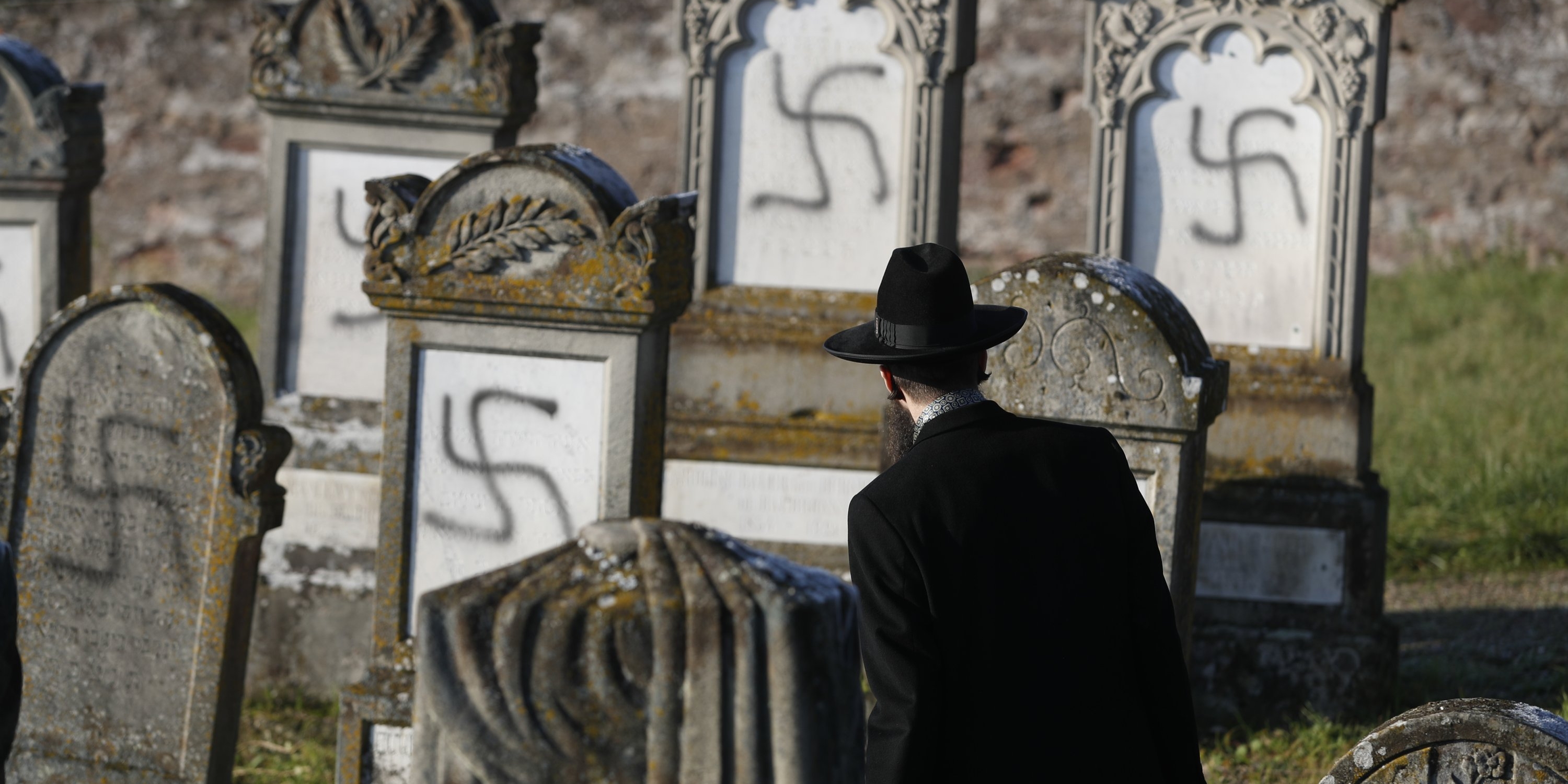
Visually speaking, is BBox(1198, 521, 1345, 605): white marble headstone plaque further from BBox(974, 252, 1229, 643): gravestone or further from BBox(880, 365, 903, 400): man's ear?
BBox(880, 365, 903, 400): man's ear

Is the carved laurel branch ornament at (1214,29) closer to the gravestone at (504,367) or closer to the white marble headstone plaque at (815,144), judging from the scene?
the white marble headstone plaque at (815,144)

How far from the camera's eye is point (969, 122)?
1255 cm

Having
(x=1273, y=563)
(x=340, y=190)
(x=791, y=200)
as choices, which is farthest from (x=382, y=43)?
(x=1273, y=563)

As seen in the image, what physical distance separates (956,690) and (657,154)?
1035cm

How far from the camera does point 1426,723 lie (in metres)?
3.15

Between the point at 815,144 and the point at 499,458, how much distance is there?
2319 mm

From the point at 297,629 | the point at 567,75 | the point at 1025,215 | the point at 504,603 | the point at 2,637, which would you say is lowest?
the point at 297,629

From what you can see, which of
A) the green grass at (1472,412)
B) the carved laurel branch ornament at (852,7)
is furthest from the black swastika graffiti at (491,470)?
the green grass at (1472,412)

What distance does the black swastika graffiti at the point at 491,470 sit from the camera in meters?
4.43

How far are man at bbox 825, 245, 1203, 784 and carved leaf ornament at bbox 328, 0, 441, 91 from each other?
11.8 ft

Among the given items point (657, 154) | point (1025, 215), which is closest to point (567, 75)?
point (657, 154)

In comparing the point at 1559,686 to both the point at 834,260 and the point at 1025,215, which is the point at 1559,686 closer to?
the point at 834,260

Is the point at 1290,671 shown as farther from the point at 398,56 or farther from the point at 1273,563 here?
the point at 398,56

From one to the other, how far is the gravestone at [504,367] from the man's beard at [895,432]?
60cm
